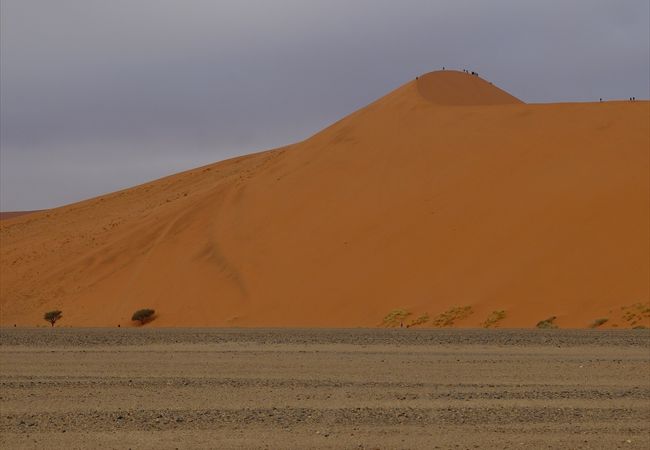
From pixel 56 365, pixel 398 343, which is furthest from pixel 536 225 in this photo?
pixel 56 365

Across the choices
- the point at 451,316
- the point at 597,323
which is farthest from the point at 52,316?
the point at 597,323

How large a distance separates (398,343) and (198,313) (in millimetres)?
13525

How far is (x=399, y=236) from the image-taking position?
34719mm

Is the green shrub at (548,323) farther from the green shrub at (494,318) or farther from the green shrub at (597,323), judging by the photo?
the green shrub at (494,318)

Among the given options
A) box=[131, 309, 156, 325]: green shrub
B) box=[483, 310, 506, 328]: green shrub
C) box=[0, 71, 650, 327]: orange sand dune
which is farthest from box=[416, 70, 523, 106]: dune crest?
box=[483, 310, 506, 328]: green shrub

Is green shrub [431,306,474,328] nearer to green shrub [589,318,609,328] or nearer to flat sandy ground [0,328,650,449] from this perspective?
green shrub [589,318,609,328]

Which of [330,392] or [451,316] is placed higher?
[330,392]

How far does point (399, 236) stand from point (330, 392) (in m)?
21.5

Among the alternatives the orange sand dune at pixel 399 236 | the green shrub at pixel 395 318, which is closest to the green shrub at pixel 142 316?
the orange sand dune at pixel 399 236

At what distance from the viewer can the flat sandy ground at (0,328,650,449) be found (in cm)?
1025

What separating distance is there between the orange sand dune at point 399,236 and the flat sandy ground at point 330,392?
738cm

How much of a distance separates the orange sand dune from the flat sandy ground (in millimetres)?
7377

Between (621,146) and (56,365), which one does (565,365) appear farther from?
(621,146)

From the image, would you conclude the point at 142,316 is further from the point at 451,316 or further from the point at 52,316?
the point at 451,316
